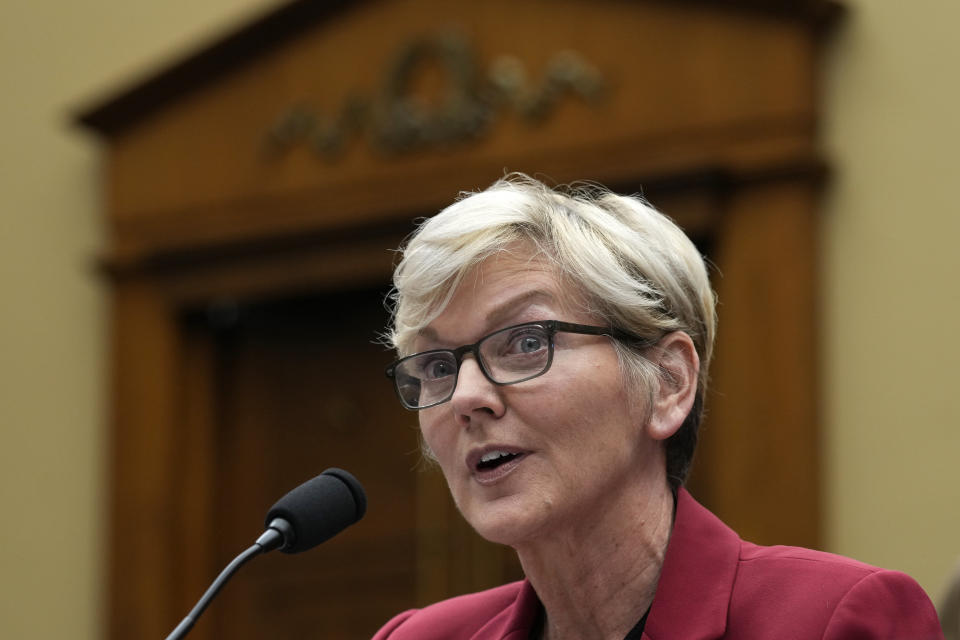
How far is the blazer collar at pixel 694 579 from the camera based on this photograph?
215 cm

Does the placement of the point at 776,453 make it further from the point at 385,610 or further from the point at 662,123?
the point at 385,610

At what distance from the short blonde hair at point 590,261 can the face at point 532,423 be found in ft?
0.10

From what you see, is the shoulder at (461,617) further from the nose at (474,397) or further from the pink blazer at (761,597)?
the nose at (474,397)

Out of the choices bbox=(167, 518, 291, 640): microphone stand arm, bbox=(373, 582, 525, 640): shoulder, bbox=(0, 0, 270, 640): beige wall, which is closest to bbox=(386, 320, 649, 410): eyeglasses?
bbox=(167, 518, 291, 640): microphone stand arm

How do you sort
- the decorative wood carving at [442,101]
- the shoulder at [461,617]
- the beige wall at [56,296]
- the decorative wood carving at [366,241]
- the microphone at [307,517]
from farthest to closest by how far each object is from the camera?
the beige wall at [56,296], the decorative wood carving at [442,101], the decorative wood carving at [366,241], the shoulder at [461,617], the microphone at [307,517]

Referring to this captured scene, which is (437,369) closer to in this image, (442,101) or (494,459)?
(494,459)

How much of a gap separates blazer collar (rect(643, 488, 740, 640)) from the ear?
0.14 m

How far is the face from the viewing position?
7.25 ft

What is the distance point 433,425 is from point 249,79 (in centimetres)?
337

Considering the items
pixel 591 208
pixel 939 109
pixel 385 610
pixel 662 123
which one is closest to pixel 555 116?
pixel 662 123

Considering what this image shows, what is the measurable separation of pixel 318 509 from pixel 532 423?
342 millimetres

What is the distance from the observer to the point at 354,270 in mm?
5168

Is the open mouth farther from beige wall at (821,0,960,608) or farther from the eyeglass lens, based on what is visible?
beige wall at (821,0,960,608)

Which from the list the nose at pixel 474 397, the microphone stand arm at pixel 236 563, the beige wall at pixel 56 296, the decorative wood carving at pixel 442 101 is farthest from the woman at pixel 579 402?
the beige wall at pixel 56 296
